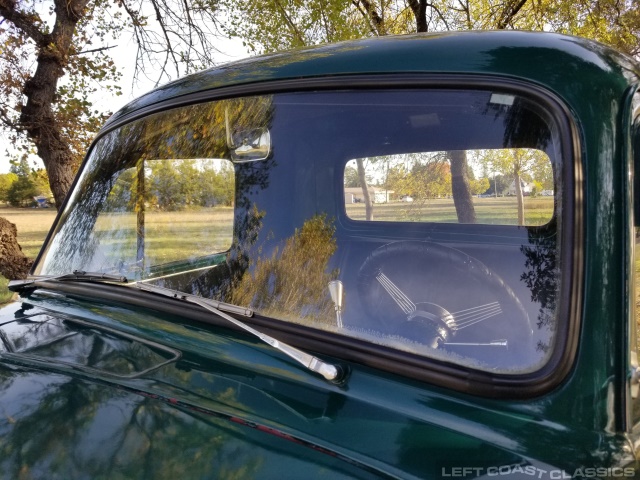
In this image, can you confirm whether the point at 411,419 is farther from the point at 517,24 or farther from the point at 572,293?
the point at 517,24

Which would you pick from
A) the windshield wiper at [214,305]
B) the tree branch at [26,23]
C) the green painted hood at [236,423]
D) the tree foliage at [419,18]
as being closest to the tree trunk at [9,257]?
the tree branch at [26,23]

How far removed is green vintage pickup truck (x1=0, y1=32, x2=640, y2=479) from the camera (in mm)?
1169

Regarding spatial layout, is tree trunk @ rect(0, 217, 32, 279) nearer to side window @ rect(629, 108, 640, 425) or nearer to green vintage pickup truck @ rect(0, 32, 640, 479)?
green vintage pickup truck @ rect(0, 32, 640, 479)

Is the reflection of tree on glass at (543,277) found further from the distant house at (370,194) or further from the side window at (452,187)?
the distant house at (370,194)

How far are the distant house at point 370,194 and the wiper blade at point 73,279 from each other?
939mm

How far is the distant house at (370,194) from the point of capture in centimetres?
227

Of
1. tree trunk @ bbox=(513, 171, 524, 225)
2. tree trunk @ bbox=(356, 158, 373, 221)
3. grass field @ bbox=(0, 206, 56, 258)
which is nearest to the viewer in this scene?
tree trunk @ bbox=(513, 171, 524, 225)

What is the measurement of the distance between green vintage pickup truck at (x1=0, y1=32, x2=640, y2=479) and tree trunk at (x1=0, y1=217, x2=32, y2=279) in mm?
7489

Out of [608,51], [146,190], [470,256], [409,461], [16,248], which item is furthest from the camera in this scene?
[16,248]

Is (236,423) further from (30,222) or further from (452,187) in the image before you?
(30,222)

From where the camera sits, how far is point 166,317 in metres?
1.71

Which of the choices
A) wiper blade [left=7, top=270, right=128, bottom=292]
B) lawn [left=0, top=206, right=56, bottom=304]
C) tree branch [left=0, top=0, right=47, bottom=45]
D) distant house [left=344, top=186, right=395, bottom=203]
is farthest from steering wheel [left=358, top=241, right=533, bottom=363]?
lawn [left=0, top=206, right=56, bottom=304]

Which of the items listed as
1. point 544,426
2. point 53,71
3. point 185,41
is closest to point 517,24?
point 185,41

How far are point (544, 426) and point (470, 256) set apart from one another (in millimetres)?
621
